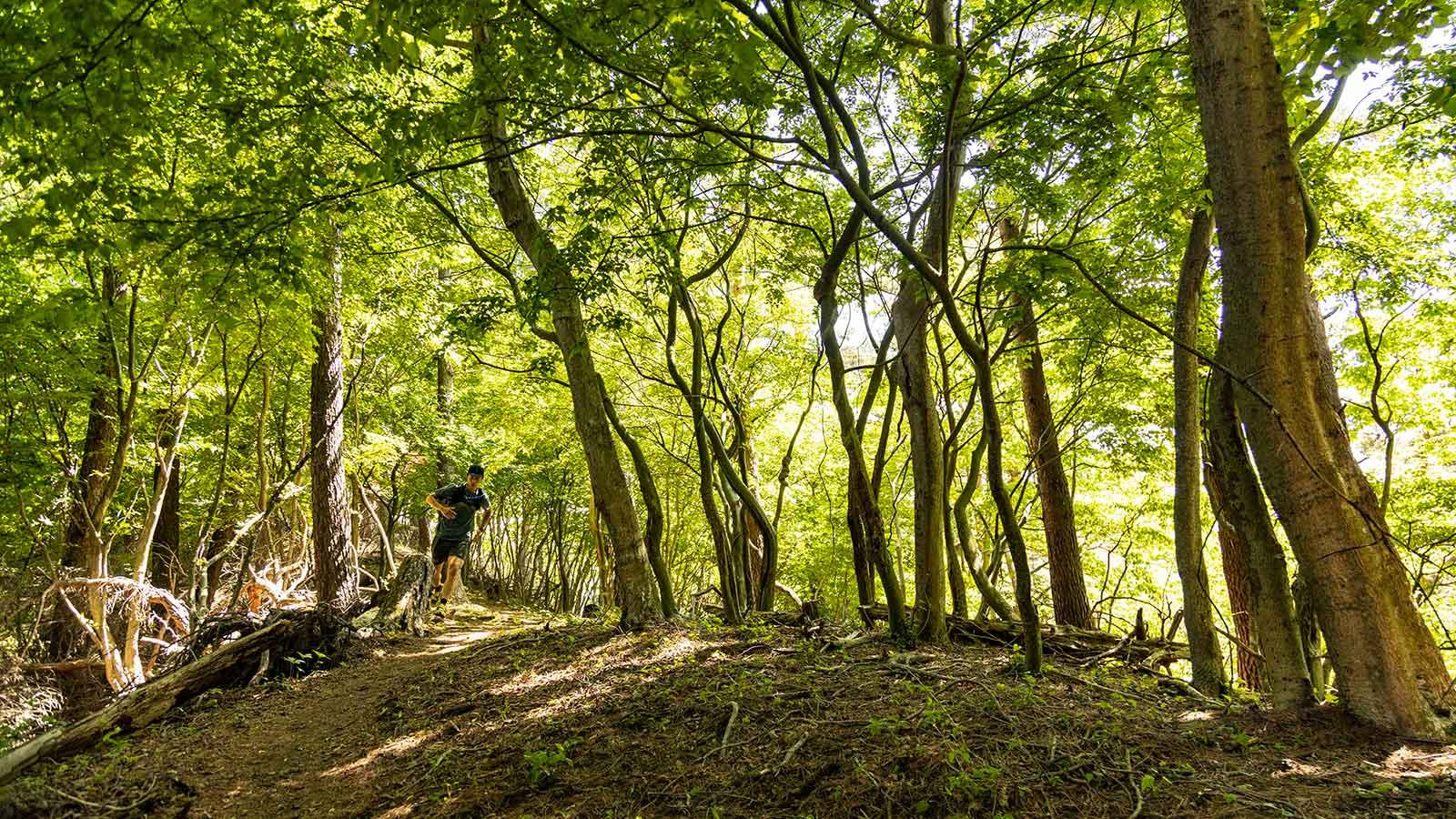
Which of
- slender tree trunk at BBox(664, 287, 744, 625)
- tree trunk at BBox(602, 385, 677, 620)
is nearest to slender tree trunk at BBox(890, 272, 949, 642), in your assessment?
slender tree trunk at BBox(664, 287, 744, 625)

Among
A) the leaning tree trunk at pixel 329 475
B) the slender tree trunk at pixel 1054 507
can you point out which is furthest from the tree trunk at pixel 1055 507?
the leaning tree trunk at pixel 329 475

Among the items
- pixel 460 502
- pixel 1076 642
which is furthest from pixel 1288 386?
pixel 460 502

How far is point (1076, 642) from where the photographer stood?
Answer: 5.57m

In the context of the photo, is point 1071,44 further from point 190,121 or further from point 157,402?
point 157,402

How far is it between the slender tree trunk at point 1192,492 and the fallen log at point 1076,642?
1060mm

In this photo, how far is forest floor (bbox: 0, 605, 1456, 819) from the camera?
104 inches

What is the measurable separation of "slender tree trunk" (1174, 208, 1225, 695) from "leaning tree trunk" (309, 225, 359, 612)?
9569 mm

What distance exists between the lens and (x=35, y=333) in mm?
6910

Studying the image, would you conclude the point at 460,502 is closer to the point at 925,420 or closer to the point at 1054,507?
the point at 925,420

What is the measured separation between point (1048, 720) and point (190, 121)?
8.26 metres

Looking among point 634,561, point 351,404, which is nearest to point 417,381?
point 351,404

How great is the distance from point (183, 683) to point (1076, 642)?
7.44 m

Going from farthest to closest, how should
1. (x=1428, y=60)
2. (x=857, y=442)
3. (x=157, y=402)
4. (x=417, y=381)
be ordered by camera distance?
(x=417, y=381), (x=157, y=402), (x=857, y=442), (x=1428, y=60)

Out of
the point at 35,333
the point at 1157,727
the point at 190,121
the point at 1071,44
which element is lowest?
the point at 1157,727
